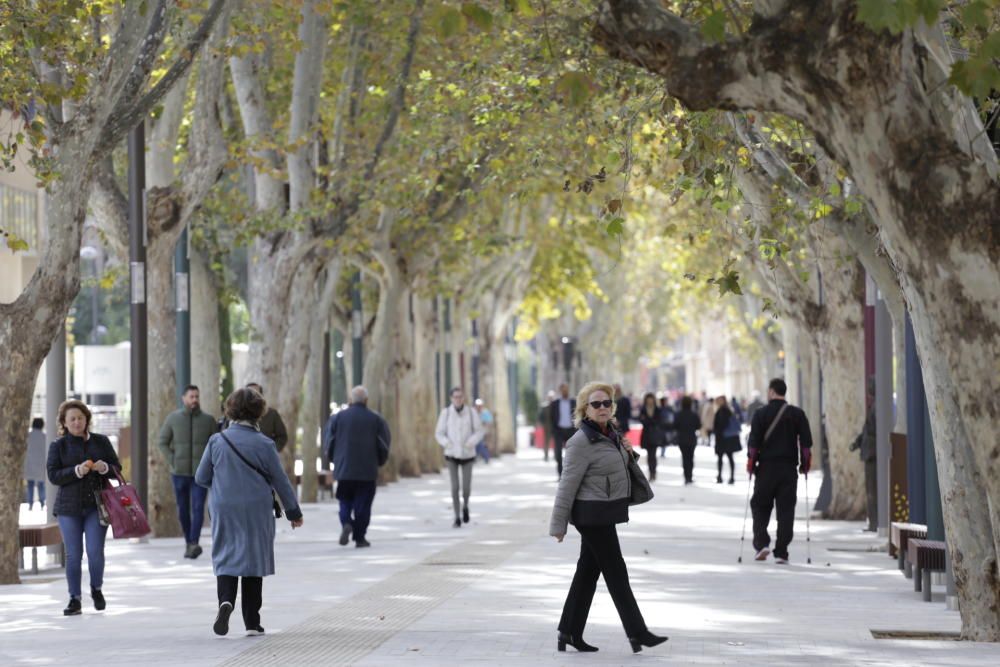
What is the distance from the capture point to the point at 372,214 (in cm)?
3189

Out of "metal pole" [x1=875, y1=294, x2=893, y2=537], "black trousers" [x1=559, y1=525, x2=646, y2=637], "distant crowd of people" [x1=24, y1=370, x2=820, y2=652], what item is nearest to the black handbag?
"distant crowd of people" [x1=24, y1=370, x2=820, y2=652]

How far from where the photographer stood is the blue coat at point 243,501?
12617 mm

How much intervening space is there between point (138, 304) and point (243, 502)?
32.2 feet

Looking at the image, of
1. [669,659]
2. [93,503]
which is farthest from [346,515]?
[669,659]

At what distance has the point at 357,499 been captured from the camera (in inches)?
857

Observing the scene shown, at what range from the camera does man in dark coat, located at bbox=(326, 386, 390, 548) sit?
21.5 meters

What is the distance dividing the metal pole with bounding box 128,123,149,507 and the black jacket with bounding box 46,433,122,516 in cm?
731

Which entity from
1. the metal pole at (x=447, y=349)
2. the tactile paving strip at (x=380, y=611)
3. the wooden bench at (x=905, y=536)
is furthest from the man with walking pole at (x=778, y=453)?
the metal pole at (x=447, y=349)

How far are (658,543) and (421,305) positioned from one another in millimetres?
23367

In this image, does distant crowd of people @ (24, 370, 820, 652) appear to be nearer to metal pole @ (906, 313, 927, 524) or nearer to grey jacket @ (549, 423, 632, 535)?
grey jacket @ (549, 423, 632, 535)

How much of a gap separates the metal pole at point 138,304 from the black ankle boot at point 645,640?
37.0 feet

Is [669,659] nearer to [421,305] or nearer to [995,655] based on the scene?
[995,655]

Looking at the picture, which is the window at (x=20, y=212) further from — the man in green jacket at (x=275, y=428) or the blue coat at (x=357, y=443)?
the blue coat at (x=357, y=443)

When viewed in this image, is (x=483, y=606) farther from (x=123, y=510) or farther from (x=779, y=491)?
(x=779, y=491)
